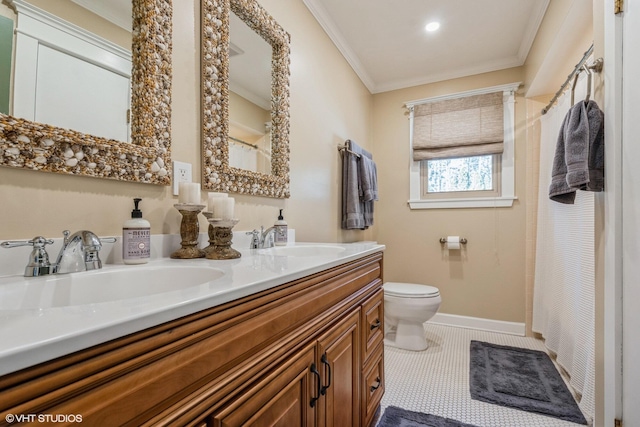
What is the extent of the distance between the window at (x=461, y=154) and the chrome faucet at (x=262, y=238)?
6.32 ft

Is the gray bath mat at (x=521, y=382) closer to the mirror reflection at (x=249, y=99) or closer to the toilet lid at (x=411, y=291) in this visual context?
the toilet lid at (x=411, y=291)

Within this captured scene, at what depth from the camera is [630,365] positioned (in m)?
1.05

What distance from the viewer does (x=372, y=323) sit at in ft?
4.55

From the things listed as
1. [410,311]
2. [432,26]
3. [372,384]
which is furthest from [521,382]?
[432,26]

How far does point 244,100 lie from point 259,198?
0.47 m

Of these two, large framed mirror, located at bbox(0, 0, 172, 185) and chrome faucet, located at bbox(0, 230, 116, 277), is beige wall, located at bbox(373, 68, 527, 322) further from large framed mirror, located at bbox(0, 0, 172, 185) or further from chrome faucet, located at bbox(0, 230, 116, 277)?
chrome faucet, located at bbox(0, 230, 116, 277)

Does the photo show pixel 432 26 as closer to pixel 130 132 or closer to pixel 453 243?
pixel 453 243

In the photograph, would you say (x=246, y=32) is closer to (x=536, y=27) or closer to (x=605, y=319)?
(x=605, y=319)

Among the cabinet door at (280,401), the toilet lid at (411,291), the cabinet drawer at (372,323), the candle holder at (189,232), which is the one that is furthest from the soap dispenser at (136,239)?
the toilet lid at (411,291)

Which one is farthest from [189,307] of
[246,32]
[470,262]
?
[470,262]

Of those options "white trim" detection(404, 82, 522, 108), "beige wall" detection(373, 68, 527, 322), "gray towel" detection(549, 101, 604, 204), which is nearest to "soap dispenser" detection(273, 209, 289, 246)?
"gray towel" detection(549, 101, 604, 204)

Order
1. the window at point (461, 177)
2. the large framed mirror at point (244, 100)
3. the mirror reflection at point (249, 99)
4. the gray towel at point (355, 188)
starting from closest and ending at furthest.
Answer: the large framed mirror at point (244, 100)
the mirror reflection at point (249, 99)
the gray towel at point (355, 188)
the window at point (461, 177)

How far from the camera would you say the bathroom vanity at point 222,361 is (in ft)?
1.10

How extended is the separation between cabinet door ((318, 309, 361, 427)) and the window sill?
6.65 feet
